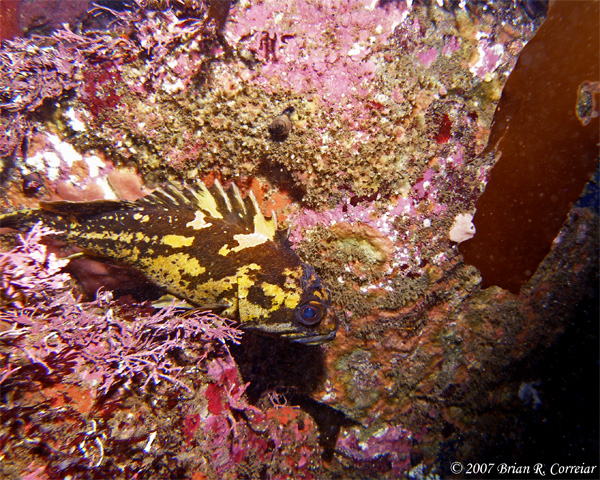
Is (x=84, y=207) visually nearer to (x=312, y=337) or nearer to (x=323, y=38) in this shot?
(x=312, y=337)

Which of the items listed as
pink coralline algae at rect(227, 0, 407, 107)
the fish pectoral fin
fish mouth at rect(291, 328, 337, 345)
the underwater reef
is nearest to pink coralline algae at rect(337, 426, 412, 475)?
the underwater reef

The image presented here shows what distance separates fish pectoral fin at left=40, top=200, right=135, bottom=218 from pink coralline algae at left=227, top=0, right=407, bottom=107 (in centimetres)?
198

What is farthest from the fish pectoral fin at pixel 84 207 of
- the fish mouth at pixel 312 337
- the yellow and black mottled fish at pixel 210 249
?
the fish mouth at pixel 312 337

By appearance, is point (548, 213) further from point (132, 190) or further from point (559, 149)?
point (132, 190)

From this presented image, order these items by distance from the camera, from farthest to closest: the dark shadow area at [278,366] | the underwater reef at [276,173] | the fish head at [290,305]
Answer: the dark shadow area at [278,366] < the fish head at [290,305] < the underwater reef at [276,173]

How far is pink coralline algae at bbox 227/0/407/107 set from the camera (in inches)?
100

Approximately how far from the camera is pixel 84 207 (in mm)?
2787

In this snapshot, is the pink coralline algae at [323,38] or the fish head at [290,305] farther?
the fish head at [290,305]

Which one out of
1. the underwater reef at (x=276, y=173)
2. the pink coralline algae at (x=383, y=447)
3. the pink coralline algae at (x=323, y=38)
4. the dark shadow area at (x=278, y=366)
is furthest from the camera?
the pink coralline algae at (x=383, y=447)

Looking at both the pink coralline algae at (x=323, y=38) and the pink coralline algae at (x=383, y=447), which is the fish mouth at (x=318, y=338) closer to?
the pink coralline algae at (x=323, y=38)

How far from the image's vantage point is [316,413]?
4.35 metres

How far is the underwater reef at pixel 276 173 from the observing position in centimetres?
241

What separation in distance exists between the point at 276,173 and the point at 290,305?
4.54ft

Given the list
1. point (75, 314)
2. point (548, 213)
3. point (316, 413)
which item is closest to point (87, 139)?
point (75, 314)
